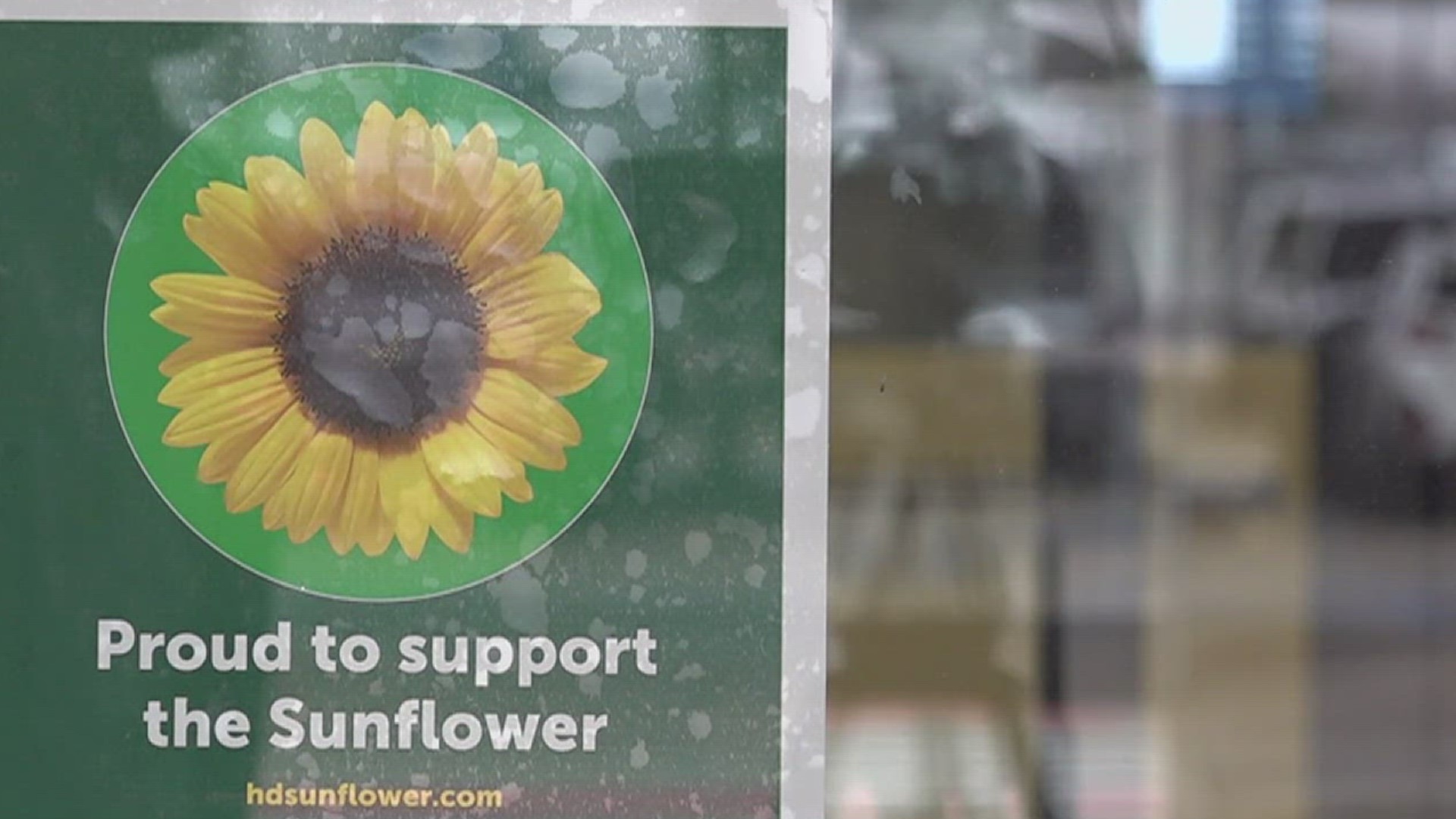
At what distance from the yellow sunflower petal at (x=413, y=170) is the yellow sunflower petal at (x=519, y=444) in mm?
277

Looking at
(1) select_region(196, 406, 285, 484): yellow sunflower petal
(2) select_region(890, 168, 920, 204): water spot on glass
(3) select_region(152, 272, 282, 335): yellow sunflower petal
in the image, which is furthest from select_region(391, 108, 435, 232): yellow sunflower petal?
(2) select_region(890, 168, 920, 204): water spot on glass

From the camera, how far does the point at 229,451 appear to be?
278 centimetres

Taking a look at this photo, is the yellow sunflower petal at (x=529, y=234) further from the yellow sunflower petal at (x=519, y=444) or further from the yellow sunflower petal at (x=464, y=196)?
the yellow sunflower petal at (x=519, y=444)

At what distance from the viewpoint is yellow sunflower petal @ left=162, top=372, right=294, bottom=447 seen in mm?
2781

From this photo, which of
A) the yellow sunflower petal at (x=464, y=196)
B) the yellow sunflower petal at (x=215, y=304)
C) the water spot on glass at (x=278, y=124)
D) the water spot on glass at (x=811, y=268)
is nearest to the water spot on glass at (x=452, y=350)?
the yellow sunflower petal at (x=464, y=196)

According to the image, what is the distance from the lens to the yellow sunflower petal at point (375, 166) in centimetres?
278

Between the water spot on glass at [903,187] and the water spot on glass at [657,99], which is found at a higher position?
the water spot on glass at [657,99]

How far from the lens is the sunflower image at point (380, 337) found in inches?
109

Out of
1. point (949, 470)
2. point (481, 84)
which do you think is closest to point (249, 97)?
point (481, 84)

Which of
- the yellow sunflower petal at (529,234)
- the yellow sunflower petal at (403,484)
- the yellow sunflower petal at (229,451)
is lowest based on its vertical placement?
the yellow sunflower petal at (403,484)

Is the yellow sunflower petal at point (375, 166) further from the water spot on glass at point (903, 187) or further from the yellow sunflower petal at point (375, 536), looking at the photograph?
the water spot on glass at point (903, 187)

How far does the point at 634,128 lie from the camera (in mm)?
2787

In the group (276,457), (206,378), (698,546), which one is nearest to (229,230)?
(206,378)

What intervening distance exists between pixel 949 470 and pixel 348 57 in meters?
0.99
